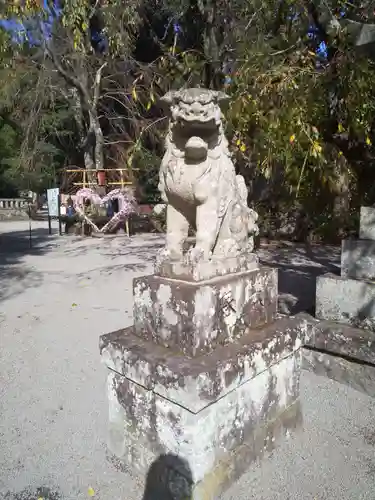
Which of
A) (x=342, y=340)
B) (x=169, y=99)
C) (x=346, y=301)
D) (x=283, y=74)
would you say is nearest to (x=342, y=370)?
(x=342, y=340)

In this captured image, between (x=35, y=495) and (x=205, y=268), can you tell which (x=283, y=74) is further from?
(x=35, y=495)

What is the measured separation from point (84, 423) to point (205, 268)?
1.50 metres

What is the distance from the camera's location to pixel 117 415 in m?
2.30

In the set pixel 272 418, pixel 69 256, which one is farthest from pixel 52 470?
pixel 69 256

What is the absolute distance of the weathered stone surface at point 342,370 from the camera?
3115 mm

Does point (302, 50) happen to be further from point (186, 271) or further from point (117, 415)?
point (117, 415)

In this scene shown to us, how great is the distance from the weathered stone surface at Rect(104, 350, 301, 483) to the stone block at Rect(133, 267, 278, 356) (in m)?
0.28

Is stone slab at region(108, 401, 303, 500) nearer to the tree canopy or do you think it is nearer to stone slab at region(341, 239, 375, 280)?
stone slab at region(341, 239, 375, 280)

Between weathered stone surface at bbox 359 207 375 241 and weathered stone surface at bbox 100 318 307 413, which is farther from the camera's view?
weathered stone surface at bbox 359 207 375 241

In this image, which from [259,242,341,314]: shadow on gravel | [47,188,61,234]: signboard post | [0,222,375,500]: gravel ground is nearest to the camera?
[0,222,375,500]: gravel ground

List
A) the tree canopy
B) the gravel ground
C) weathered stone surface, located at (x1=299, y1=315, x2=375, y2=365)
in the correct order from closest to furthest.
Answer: the gravel ground, weathered stone surface, located at (x1=299, y1=315, x2=375, y2=365), the tree canopy

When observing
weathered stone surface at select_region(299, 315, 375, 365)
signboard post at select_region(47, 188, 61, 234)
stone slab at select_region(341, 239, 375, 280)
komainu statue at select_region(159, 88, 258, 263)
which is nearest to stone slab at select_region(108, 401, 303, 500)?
weathered stone surface at select_region(299, 315, 375, 365)

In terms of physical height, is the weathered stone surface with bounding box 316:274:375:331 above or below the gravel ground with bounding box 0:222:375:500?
above

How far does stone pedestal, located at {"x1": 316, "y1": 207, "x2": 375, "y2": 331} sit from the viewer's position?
325 cm
